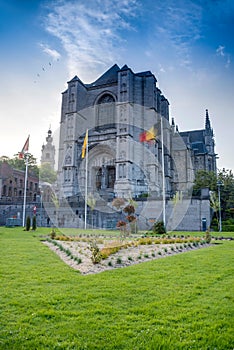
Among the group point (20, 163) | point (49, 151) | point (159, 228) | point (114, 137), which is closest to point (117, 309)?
point (159, 228)

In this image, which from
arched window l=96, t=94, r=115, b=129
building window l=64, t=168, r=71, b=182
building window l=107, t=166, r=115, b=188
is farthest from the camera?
arched window l=96, t=94, r=115, b=129

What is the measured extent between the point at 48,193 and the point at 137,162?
11855mm

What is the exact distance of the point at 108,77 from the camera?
136ft

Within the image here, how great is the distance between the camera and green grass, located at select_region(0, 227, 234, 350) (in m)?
3.17

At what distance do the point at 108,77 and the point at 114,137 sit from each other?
38.7ft

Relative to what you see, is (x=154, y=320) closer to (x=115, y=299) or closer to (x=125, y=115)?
(x=115, y=299)

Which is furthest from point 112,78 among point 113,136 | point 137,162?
point 137,162

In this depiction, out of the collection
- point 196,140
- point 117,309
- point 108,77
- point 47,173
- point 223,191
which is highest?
point 108,77

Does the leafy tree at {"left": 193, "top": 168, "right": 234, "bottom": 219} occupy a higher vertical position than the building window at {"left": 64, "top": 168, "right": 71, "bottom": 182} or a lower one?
lower

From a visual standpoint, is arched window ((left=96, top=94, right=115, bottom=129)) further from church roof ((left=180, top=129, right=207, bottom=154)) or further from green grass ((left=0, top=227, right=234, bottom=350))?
green grass ((left=0, top=227, right=234, bottom=350))

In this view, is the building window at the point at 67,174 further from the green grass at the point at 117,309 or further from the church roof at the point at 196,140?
the green grass at the point at 117,309

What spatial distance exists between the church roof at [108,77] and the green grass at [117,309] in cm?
3611

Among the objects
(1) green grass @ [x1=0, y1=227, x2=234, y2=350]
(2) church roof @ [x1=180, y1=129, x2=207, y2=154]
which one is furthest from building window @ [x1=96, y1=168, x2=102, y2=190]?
(1) green grass @ [x1=0, y1=227, x2=234, y2=350]

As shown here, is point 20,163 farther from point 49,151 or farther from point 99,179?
point 99,179
